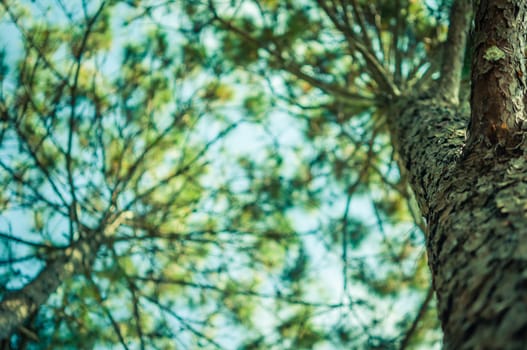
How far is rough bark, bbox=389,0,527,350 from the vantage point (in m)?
0.71

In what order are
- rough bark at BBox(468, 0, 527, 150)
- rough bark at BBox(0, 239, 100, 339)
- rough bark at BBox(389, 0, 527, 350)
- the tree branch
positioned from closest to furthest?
→ rough bark at BBox(389, 0, 527, 350) < rough bark at BBox(468, 0, 527, 150) < the tree branch < rough bark at BBox(0, 239, 100, 339)

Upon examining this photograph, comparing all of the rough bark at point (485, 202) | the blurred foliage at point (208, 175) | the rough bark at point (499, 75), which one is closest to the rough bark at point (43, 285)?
the blurred foliage at point (208, 175)

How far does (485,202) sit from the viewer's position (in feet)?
3.18

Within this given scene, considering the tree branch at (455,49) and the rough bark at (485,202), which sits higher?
the tree branch at (455,49)

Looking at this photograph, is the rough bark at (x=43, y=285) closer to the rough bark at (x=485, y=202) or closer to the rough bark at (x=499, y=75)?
the rough bark at (x=485, y=202)

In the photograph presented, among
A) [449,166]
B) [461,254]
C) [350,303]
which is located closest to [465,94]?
[350,303]

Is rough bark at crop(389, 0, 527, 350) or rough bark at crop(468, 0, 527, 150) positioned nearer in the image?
rough bark at crop(389, 0, 527, 350)

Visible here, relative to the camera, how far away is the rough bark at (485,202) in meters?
0.71

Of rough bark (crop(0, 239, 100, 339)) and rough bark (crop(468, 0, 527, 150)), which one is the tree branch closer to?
rough bark (crop(468, 0, 527, 150))

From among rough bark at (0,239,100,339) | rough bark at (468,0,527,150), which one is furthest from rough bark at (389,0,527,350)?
rough bark at (0,239,100,339)

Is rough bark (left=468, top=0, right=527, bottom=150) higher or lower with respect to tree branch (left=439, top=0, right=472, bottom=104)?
lower

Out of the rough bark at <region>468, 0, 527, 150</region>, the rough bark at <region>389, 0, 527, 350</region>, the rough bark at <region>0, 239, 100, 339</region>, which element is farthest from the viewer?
the rough bark at <region>0, 239, 100, 339</region>

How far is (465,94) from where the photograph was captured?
2.78 metres

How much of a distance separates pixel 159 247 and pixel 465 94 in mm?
2422
